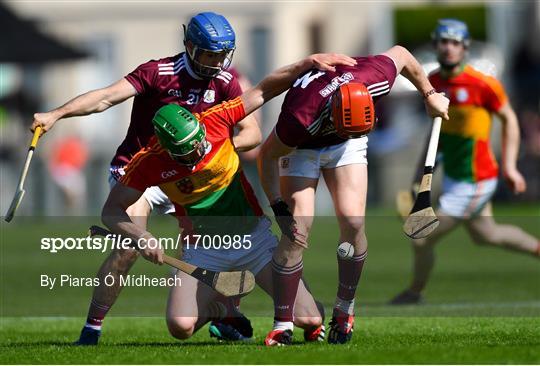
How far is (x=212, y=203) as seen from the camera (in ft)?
29.0

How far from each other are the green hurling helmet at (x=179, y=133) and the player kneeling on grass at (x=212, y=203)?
0.33ft

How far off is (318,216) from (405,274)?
9.71m

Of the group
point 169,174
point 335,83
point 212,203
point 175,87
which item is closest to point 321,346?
point 212,203

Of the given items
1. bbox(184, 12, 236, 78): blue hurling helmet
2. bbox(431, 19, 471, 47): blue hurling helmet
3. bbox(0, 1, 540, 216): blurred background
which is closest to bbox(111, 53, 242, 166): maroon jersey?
bbox(184, 12, 236, 78): blue hurling helmet

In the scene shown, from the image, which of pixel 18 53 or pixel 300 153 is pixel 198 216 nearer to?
pixel 300 153

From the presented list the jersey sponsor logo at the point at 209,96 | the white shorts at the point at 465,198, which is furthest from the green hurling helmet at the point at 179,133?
the white shorts at the point at 465,198

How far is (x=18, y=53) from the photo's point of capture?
25109 millimetres

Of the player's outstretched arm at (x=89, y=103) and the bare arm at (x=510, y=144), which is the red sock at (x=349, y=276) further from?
the bare arm at (x=510, y=144)

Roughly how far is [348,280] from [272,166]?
3.01ft

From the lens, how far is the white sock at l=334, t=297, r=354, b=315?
884 cm

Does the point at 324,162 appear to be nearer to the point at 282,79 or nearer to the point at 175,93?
the point at 282,79

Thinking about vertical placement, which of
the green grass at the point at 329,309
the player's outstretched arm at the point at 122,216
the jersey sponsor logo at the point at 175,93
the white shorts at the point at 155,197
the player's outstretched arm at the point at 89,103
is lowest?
the green grass at the point at 329,309

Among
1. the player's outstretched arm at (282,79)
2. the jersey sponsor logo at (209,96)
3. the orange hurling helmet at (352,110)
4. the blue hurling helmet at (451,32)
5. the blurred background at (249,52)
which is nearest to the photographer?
the orange hurling helmet at (352,110)

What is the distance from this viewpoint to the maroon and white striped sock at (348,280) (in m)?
8.88
